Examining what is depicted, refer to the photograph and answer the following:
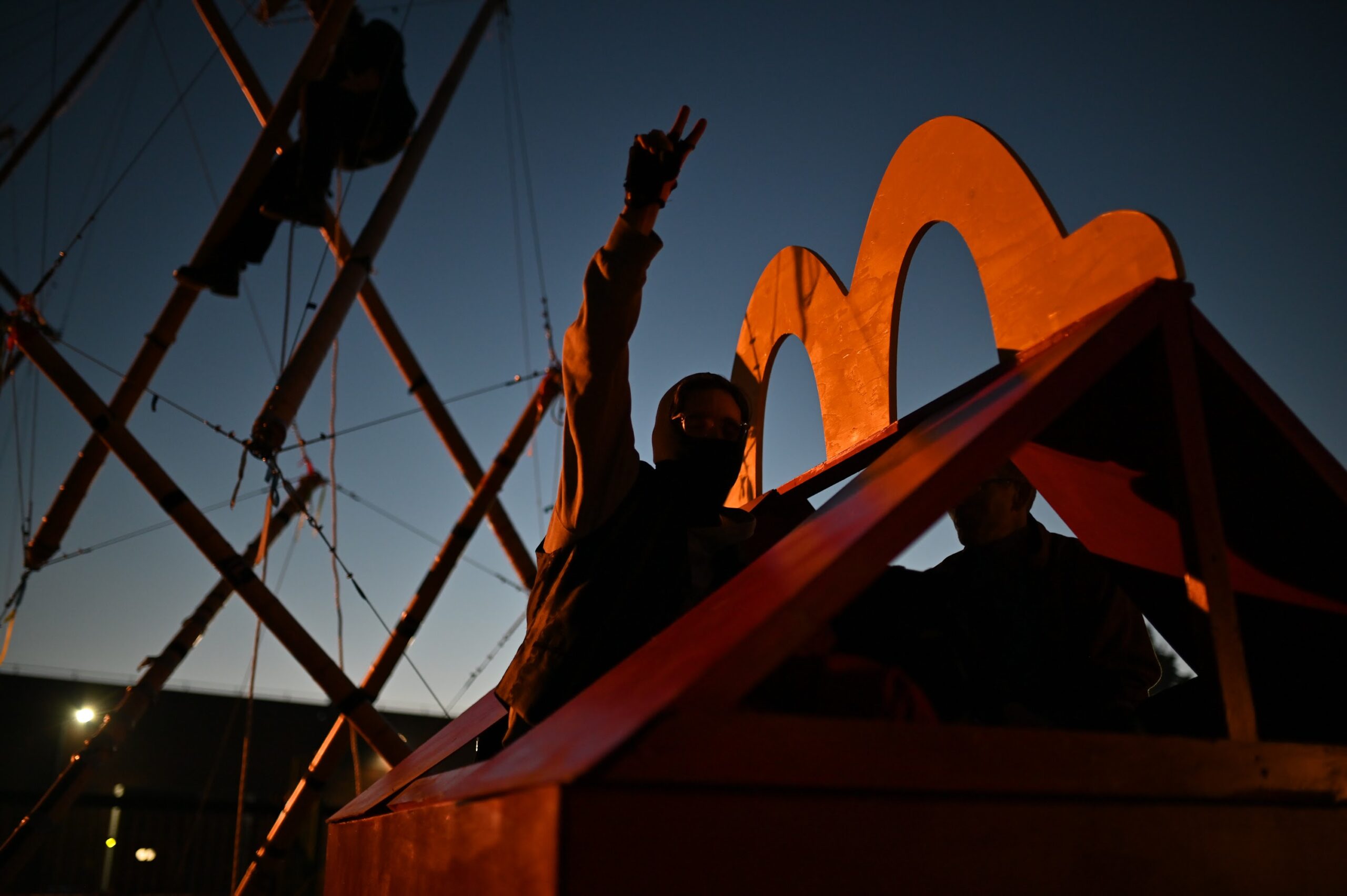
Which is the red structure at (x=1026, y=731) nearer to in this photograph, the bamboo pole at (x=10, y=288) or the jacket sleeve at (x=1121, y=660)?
the jacket sleeve at (x=1121, y=660)

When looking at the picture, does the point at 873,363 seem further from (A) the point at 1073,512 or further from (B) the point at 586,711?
(B) the point at 586,711

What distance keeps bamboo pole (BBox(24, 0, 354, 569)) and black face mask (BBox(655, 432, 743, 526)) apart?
7.50 meters

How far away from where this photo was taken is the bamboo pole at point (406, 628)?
7.81 meters

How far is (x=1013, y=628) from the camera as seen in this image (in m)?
2.24

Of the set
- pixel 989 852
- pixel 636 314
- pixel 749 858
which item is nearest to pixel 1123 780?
pixel 989 852

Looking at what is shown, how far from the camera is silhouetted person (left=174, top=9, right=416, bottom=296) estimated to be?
318 inches

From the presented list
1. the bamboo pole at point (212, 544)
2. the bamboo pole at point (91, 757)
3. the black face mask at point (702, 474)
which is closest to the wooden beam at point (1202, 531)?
the black face mask at point (702, 474)

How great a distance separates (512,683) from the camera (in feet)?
5.80

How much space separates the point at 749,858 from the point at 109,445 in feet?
25.1

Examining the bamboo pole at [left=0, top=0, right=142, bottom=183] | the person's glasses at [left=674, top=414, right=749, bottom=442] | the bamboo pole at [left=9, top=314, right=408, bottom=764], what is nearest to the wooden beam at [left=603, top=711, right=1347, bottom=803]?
the person's glasses at [left=674, top=414, right=749, bottom=442]

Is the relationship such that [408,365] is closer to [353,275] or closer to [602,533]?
[353,275]

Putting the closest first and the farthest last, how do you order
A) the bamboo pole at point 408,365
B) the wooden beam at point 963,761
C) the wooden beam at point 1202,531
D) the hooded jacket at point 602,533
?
the wooden beam at point 963,761 → the wooden beam at point 1202,531 → the hooded jacket at point 602,533 → the bamboo pole at point 408,365

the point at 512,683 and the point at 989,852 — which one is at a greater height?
the point at 512,683

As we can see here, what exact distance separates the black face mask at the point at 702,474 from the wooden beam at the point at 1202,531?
887mm
